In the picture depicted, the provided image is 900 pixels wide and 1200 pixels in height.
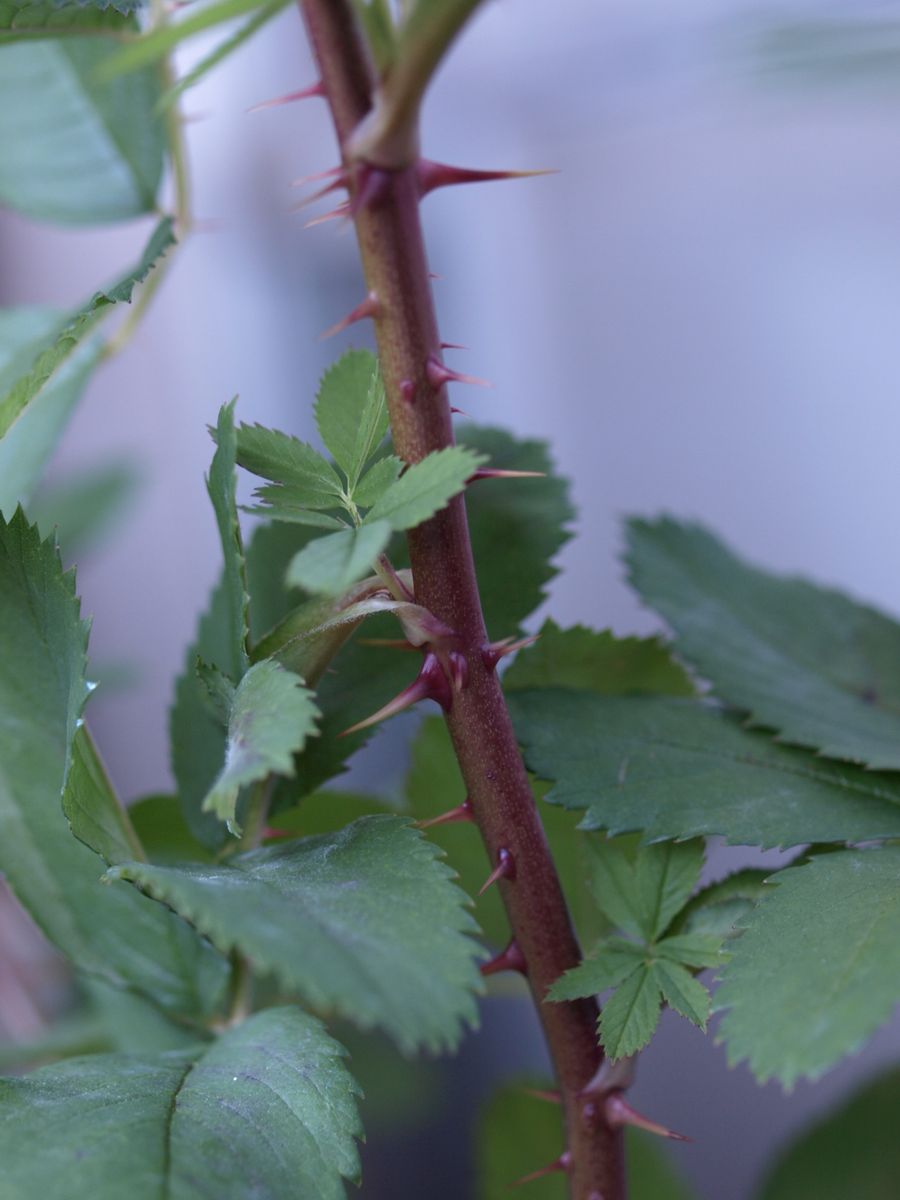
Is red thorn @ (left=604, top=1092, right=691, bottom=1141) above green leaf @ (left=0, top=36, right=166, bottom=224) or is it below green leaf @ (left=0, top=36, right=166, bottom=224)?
below

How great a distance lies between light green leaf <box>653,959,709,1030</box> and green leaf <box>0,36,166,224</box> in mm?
304

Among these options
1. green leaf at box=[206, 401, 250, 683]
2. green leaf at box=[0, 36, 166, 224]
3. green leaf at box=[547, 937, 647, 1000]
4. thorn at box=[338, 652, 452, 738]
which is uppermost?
green leaf at box=[0, 36, 166, 224]

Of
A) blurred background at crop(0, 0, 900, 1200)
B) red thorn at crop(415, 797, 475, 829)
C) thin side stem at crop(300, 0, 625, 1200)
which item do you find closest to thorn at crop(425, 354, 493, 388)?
thin side stem at crop(300, 0, 625, 1200)

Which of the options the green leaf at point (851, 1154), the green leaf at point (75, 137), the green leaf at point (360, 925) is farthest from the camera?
the green leaf at point (851, 1154)

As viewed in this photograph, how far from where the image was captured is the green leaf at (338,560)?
0.20m

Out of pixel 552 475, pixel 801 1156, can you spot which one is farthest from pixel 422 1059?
pixel 552 475

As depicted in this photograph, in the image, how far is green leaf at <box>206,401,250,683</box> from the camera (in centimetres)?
25

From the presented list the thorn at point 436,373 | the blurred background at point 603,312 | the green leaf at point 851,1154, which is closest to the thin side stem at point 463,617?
the thorn at point 436,373

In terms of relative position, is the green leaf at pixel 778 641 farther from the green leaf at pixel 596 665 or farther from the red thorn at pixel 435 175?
the red thorn at pixel 435 175

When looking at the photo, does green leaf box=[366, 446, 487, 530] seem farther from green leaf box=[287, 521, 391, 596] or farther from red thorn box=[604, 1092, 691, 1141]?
red thorn box=[604, 1092, 691, 1141]

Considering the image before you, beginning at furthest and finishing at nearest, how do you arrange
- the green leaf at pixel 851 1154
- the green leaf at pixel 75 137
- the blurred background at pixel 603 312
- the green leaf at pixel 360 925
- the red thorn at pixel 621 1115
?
the blurred background at pixel 603 312, the green leaf at pixel 851 1154, the green leaf at pixel 75 137, the red thorn at pixel 621 1115, the green leaf at pixel 360 925

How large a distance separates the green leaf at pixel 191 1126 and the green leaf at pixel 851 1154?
379mm

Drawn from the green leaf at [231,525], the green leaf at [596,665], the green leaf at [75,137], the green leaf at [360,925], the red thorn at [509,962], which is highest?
the green leaf at [75,137]

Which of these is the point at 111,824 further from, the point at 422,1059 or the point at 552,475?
the point at 422,1059
